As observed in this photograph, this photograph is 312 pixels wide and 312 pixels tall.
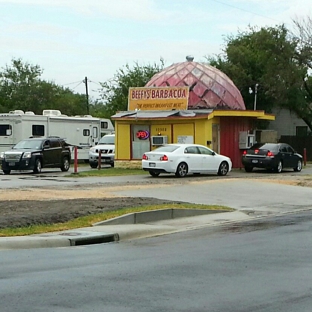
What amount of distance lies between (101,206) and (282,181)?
12.5 meters

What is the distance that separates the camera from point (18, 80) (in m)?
66.8

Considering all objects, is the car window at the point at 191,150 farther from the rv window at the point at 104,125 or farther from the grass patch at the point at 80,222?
the rv window at the point at 104,125

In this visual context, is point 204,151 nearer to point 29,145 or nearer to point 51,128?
point 29,145

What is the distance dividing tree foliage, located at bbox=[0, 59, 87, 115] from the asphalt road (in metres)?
53.1

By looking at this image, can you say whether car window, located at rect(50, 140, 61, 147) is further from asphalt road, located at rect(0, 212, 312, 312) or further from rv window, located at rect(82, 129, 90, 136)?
asphalt road, located at rect(0, 212, 312, 312)

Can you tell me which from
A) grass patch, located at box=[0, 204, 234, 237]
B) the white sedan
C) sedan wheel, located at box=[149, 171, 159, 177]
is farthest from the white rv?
grass patch, located at box=[0, 204, 234, 237]

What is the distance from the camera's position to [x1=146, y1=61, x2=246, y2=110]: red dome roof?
118 ft

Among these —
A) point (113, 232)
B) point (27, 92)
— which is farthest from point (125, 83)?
point (113, 232)

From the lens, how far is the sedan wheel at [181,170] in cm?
2926

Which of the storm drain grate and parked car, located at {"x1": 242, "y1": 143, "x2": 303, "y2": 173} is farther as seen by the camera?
parked car, located at {"x1": 242, "y1": 143, "x2": 303, "y2": 173}

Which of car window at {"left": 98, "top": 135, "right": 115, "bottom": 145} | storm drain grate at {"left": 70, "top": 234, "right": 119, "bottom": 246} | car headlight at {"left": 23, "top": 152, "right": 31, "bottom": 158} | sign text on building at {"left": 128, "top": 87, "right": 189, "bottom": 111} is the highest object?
sign text on building at {"left": 128, "top": 87, "right": 189, "bottom": 111}

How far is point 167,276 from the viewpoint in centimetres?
938

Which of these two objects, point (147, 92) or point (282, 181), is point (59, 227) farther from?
point (147, 92)

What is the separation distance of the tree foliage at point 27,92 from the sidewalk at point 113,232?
49439mm
